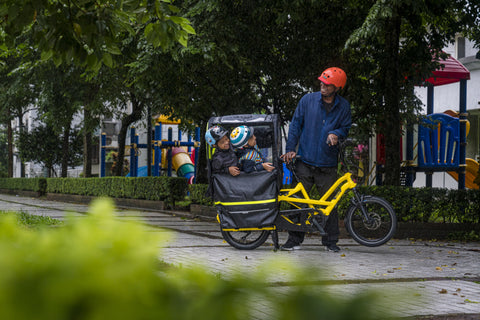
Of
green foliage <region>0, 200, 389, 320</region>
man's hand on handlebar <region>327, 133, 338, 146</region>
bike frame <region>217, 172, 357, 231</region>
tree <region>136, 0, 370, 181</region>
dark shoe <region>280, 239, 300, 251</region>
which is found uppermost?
tree <region>136, 0, 370, 181</region>

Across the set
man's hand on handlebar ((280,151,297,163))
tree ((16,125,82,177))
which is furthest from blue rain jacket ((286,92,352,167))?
tree ((16,125,82,177))

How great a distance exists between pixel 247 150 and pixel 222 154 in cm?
34

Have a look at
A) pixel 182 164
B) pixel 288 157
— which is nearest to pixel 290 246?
pixel 288 157

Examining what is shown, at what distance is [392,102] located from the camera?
10883 millimetres

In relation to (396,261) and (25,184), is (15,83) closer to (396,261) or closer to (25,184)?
(25,184)

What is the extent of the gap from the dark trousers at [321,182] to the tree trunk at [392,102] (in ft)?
11.4

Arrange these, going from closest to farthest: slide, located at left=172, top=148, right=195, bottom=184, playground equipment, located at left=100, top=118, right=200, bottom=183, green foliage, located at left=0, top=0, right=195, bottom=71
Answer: green foliage, located at left=0, top=0, right=195, bottom=71 < playground equipment, located at left=100, top=118, right=200, bottom=183 < slide, located at left=172, top=148, right=195, bottom=184

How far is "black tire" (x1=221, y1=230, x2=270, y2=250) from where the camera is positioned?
749cm

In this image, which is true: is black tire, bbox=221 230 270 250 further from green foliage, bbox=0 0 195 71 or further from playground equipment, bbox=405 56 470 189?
playground equipment, bbox=405 56 470 189

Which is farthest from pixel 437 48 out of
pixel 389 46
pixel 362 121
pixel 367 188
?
pixel 367 188

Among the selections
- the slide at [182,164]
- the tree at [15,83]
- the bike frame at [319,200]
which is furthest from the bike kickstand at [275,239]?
the slide at [182,164]

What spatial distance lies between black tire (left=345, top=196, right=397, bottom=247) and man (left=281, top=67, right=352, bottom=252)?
0.32 m

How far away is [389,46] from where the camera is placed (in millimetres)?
10836

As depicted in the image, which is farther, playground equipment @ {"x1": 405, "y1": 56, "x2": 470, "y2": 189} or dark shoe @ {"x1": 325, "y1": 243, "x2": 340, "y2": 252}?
playground equipment @ {"x1": 405, "y1": 56, "x2": 470, "y2": 189}
